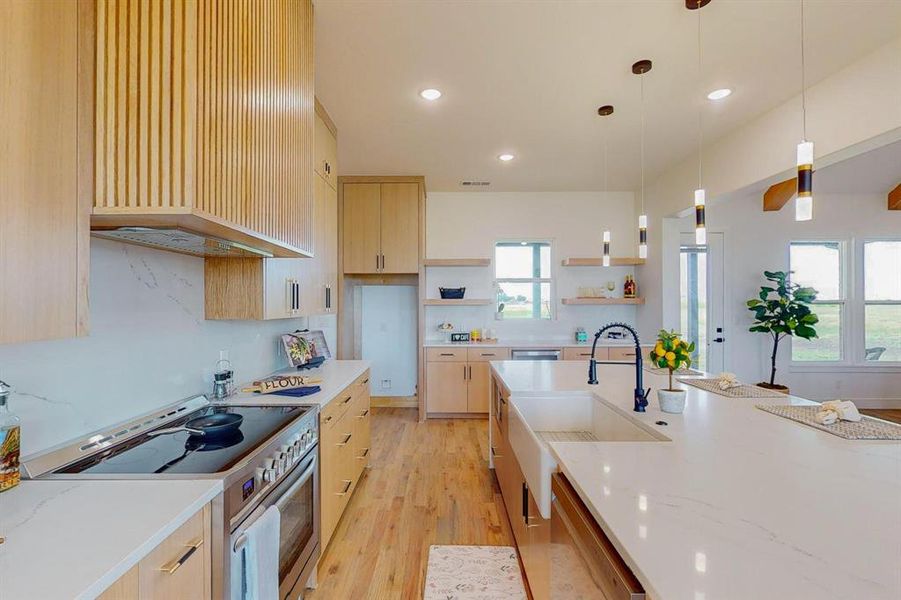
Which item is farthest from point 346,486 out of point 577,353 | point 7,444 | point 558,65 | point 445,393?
point 577,353

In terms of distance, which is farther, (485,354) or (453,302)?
(453,302)

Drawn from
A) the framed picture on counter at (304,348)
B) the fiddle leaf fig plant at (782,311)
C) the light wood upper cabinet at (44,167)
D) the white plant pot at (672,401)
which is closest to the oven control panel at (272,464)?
the light wood upper cabinet at (44,167)

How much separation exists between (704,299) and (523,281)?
95.5 inches

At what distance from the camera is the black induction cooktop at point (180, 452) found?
4.05 feet

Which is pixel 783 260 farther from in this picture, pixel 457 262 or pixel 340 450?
pixel 340 450

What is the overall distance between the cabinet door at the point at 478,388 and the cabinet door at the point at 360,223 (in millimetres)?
1791

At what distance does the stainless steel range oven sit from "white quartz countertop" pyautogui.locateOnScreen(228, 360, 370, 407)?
77mm

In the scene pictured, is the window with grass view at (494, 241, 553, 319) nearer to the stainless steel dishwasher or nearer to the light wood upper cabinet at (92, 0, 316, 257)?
the stainless steel dishwasher

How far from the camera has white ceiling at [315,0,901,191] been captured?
6.61ft

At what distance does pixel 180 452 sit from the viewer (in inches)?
54.9

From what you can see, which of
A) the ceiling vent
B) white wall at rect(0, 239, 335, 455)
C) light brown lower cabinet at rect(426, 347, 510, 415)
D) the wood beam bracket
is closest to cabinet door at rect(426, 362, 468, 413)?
light brown lower cabinet at rect(426, 347, 510, 415)

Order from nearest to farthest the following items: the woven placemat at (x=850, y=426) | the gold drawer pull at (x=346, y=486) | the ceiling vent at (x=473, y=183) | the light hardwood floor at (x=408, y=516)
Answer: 1. the woven placemat at (x=850, y=426)
2. the light hardwood floor at (x=408, y=516)
3. the gold drawer pull at (x=346, y=486)
4. the ceiling vent at (x=473, y=183)

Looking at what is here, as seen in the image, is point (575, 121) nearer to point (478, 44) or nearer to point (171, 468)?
point (478, 44)

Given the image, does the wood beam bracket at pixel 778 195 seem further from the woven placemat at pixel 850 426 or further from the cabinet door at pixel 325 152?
the cabinet door at pixel 325 152
